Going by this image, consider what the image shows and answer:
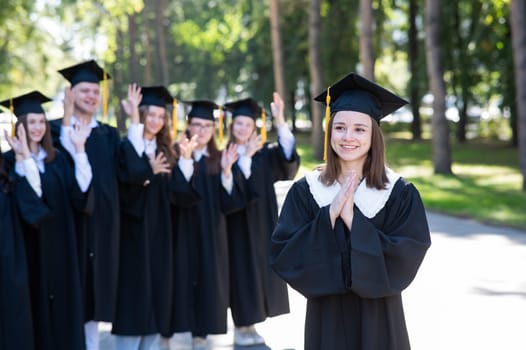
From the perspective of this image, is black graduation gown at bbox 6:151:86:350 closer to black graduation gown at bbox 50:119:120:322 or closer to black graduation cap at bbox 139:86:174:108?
black graduation gown at bbox 50:119:120:322

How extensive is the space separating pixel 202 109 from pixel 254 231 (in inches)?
46.0

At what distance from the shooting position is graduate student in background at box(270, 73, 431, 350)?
14.0ft

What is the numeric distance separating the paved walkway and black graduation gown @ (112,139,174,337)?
600 mm

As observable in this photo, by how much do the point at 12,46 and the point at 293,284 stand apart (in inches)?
1367

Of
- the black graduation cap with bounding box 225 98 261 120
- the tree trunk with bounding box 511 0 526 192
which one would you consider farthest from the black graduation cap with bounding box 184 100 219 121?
the tree trunk with bounding box 511 0 526 192

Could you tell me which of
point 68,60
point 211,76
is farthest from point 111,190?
point 68,60

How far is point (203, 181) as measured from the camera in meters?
7.63

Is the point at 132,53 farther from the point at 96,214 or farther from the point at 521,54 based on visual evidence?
the point at 96,214

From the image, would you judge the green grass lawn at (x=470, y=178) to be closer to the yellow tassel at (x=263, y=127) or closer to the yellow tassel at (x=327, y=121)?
the yellow tassel at (x=263, y=127)

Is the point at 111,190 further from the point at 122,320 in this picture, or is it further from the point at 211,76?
the point at 211,76

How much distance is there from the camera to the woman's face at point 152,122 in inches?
289

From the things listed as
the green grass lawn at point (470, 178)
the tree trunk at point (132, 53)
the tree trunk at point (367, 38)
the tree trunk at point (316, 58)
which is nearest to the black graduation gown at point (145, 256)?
the green grass lawn at point (470, 178)

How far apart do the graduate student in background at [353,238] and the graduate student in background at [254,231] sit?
3196 millimetres

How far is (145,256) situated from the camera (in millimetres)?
7262
